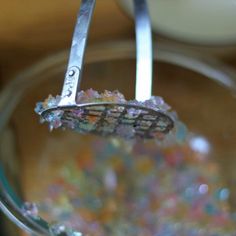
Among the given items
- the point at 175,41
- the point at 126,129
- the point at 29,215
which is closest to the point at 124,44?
the point at 175,41

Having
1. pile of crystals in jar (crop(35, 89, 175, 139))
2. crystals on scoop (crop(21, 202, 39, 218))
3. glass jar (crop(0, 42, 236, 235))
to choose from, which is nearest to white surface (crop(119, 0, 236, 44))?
glass jar (crop(0, 42, 236, 235))

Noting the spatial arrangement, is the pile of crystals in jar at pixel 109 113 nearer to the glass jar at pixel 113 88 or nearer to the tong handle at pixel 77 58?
the tong handle at pixel 77 58

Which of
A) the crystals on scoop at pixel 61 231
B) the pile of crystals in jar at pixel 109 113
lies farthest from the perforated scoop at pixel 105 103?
the crystals on scoop at pixel 61 231

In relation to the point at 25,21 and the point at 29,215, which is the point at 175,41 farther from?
the point at 29,215

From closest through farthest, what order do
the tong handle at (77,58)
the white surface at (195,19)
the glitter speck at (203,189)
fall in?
the tong handle at (77,58)
the white surface at (195,19)
the glitter speck at (203,189)

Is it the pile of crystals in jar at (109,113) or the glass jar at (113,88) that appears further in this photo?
the glass jar at (113,88)

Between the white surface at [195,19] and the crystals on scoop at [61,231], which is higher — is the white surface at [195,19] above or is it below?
above
